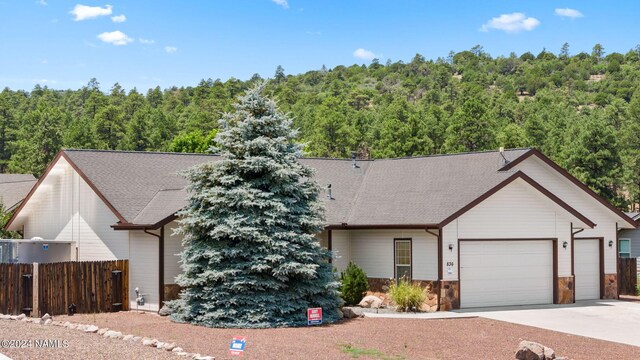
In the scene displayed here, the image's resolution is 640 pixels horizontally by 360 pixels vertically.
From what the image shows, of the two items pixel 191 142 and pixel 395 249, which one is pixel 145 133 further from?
pixel 395 249

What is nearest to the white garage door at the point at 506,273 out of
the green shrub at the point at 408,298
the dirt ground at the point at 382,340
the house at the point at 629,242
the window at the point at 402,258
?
the window at the point at 402,258

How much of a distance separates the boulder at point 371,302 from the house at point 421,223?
1401 mm

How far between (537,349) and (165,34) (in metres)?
32.1

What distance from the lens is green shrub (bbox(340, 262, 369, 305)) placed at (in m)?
Result: 25.0

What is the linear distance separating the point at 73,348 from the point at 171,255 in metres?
8.86

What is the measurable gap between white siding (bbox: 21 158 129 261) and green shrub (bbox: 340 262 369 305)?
7118 millimetres

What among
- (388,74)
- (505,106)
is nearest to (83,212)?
(505,106)

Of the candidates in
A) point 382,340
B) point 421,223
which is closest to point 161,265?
point 421,223

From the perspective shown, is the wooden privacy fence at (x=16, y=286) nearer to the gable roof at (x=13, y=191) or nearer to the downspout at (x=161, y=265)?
the downspout at (x=161, y=265)

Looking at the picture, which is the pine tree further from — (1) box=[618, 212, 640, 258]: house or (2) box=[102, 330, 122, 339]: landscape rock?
(1) box=[618, 212, 640, 258]: house

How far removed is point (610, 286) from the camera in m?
29.7

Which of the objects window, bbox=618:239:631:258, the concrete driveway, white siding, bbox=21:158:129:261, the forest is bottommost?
the concrete driveway

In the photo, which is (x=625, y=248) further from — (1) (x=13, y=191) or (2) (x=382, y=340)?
(1) (x=13, y=191)

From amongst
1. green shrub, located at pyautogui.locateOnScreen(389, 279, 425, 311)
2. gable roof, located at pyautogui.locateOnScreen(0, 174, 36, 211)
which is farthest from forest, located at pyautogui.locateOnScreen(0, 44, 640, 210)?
gable roof, located at pyautogui.locateOnScreen(0, 174, 36, 211)
